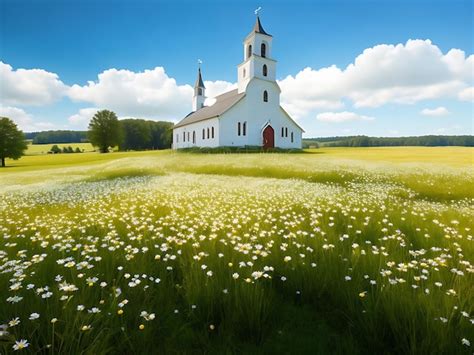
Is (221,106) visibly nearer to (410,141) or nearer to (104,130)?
(104,130)

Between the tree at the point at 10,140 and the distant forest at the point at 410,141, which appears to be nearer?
the tree at the point at 10,140

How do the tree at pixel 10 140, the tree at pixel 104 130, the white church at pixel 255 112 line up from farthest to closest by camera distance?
the tree at pixel 104 130, the tree at pixel 10 140, the white church at pixel 255 112

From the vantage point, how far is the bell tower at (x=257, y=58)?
47188 mm

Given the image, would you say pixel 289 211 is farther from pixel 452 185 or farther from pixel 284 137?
pixel 284 137

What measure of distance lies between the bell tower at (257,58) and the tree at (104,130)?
61.7m

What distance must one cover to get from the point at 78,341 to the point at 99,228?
169 inches

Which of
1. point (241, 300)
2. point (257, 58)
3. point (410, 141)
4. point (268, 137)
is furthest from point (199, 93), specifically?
point (410, 141)

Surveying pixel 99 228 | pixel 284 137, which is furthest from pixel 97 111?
pixel 99 228

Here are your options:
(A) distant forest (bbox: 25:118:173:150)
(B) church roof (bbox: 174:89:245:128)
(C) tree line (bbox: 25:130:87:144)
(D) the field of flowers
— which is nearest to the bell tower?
(B) church roof (bbox: 174:89:245:128)

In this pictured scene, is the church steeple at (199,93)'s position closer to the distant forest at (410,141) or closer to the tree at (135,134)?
the tree at (135,134)

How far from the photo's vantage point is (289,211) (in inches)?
298

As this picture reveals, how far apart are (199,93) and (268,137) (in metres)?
36.8

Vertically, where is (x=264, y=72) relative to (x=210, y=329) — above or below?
above

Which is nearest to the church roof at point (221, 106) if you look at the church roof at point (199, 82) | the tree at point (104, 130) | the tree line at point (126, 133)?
the church roof at point (199, 82)
